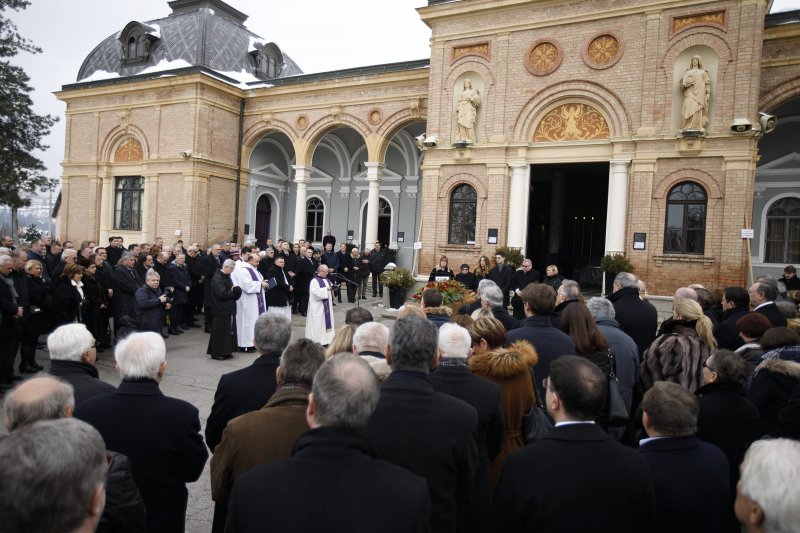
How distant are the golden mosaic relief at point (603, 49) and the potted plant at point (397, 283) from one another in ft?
25.7

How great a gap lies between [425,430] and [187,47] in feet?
81.2

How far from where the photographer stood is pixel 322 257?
1742cm

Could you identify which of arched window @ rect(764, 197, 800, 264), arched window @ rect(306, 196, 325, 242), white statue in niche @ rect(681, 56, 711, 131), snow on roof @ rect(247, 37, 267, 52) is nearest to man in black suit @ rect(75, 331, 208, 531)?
white statue in niche @ rect(681, 56, 711, 131)

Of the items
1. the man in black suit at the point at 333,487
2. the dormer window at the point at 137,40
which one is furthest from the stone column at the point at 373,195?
the man in black suit at the point at 333,487

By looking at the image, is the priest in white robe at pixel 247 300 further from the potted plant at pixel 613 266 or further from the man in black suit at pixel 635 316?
the potted plant at pixel 613 266

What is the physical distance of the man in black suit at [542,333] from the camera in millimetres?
4344

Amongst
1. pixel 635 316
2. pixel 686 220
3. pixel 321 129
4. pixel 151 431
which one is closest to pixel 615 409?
pixel 635 316

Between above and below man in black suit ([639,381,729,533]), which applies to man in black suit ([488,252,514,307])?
above

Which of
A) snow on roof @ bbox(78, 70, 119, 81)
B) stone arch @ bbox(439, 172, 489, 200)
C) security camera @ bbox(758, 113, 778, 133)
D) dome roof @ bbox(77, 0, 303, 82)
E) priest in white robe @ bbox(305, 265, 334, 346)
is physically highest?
dome roof @ bbox(77, 0, 303, 82)

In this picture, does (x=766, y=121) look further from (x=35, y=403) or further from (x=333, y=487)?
(x=35, y=403)

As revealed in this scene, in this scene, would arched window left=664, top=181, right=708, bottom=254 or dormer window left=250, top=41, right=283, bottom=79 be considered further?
dormer window left=250, top=41, right=283, bottom=79

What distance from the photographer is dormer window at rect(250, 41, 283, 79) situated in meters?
25.1

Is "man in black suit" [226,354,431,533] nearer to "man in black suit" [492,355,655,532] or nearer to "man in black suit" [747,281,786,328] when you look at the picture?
"man in black suit" [492,355,655,532]

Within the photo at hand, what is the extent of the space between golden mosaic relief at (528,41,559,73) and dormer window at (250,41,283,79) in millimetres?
13844
